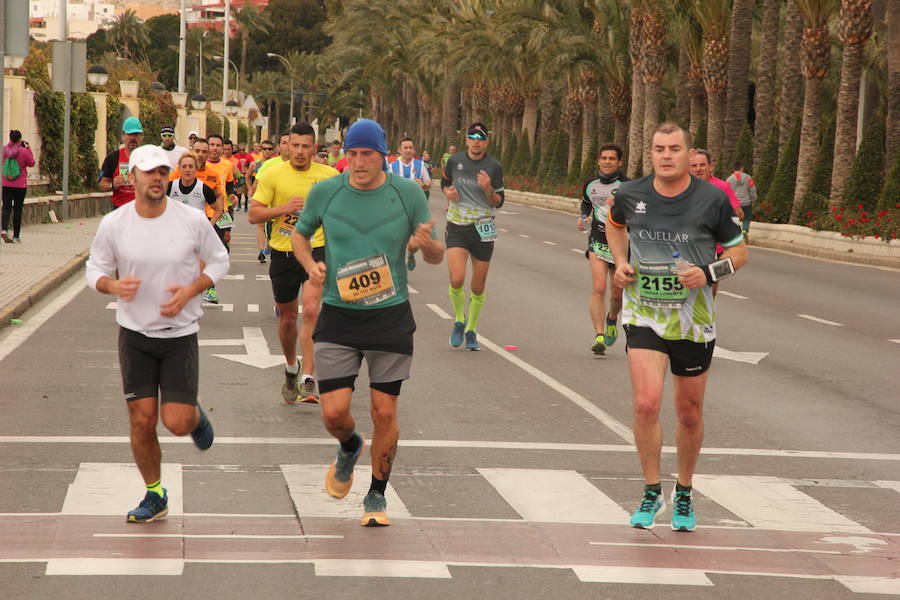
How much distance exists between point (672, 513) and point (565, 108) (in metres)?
58.4

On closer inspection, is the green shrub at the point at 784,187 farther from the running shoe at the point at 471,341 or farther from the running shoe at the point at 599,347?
the running shoe at the point at 471,341

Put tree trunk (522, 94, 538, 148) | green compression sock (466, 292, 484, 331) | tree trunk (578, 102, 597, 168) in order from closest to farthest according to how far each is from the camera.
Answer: green compression sock (466, 292, 484, 331) < tree trunk (578, 102, 597, 168) < tree trunk (522, 94, 538, 148)

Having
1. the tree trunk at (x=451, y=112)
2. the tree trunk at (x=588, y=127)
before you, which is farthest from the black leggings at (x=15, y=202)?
the tree trunk at (x=451, y=112)

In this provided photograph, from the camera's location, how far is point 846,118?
33.0m

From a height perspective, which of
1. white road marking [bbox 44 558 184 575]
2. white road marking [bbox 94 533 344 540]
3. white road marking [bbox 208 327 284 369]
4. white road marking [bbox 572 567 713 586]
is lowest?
white road marking [bbox 208 327 284 369]

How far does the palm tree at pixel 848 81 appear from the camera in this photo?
32.1m

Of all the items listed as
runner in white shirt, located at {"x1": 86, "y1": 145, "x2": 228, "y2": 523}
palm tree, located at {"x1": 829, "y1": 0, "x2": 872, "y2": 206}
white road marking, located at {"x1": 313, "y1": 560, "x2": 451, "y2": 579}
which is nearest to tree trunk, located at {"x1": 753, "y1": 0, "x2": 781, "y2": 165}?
palm tree, located at {"x1": 829, "y1": 0, "x2": 872, "y2": 206}

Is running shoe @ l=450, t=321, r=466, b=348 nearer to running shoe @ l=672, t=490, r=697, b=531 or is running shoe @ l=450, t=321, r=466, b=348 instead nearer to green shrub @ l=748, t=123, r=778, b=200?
running shoe @ l=672, t=490, r=697, b=531

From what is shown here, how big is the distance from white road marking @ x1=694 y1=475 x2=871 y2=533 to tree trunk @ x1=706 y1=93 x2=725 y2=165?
34.3m

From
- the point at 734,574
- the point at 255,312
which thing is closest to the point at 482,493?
the point at 734,574

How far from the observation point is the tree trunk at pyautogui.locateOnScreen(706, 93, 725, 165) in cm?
4234

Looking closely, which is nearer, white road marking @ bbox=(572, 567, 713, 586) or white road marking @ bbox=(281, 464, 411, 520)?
white road marking @ bbox=(572, 567, 713, 586)

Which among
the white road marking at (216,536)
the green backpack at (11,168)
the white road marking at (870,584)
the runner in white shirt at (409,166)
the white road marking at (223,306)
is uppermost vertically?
the runner in white shirt at (409,166)

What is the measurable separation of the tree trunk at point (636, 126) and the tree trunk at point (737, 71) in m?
7.86
